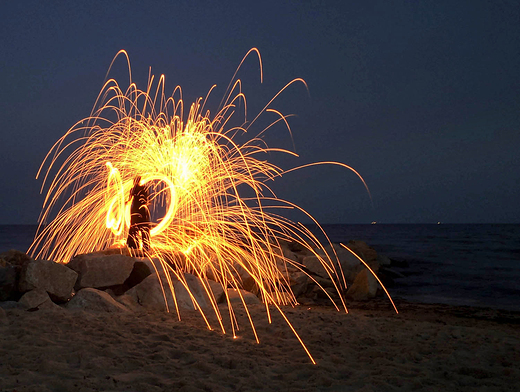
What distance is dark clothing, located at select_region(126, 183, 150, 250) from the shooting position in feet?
26.3

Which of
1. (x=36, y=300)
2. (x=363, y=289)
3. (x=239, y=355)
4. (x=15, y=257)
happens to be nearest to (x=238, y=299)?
(x=36, y=300)

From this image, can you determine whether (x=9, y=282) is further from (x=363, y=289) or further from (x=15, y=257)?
(x=363, y=289)

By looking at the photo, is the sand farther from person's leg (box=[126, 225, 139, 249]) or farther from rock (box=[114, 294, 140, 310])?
person's leg (box=[126, 225, 139, 249])

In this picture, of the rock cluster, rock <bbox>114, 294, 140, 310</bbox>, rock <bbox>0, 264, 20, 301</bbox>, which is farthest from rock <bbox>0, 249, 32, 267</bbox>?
rock <bbox>114, 294, 140, 310</bbox>

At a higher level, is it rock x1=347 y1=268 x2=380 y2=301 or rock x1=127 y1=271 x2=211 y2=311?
rock x1=347 y1=268 x2=380 y2=301

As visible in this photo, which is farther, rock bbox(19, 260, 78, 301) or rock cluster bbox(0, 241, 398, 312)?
rock bbox(19, 260, 78, 301)

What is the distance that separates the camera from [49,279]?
20.7ft

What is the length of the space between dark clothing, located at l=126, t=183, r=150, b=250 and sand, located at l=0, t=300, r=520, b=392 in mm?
2325

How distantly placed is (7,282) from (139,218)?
251 cm

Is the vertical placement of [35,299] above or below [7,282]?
below

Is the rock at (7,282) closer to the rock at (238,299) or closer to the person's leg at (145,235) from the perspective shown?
the person's leg at (145,235)

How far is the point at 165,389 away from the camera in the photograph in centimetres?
333

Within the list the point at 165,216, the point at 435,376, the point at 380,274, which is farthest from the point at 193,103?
the point at 380,274

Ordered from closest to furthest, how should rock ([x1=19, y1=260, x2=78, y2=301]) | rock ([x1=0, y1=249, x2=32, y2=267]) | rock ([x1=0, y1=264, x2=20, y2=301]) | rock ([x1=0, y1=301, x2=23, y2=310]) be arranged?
rock ([x1=0, y1=301, x2=23, y2=310]) < rock ([x1=0, y1=264, x2=20, y2=301]) < rock ([x1=19, y1=260, x2=78, y2=301]) < rock ([x1=0, y1=249, x2=32, y2=267])
